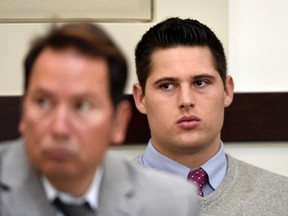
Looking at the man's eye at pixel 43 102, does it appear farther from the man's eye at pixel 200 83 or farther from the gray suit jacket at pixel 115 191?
the man's eye at pixel 200 83

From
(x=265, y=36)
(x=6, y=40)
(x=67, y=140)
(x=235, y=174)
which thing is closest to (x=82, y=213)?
(x=67, y=140)

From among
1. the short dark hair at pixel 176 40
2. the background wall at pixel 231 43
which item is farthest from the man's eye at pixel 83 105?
the background wall at pixel 231 43

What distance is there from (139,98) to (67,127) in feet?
2.67

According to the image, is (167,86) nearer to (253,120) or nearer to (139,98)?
(139,98)

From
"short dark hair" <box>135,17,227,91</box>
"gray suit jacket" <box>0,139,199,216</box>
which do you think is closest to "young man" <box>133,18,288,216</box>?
"short dark hair" <box>135,17,227,91</box>

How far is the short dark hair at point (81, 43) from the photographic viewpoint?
354mm

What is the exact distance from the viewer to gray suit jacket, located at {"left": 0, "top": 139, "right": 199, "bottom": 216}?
39 cm

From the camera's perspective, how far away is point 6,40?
1.20m

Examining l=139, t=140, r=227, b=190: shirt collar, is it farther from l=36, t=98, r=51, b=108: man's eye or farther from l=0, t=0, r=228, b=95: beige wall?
l=36, t=98, r=51, b=108: man's eye

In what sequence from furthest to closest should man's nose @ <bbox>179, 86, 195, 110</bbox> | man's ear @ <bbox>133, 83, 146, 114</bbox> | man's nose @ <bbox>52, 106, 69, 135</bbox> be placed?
man's ear @ <bbox>133, 83, 146, 114</bbox>, man's nose @ <bbox>179, 86, 195, 110</bbox>, man's nose @ <bbox>52, 106, 69, 135</bbox>

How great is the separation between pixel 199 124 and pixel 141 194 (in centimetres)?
59

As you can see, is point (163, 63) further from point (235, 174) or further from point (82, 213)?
point (82, 213)

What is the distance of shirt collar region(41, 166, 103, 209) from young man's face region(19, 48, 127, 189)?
0.02 metres

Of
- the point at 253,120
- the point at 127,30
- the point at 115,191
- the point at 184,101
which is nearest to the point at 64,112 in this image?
the point at 115,191
